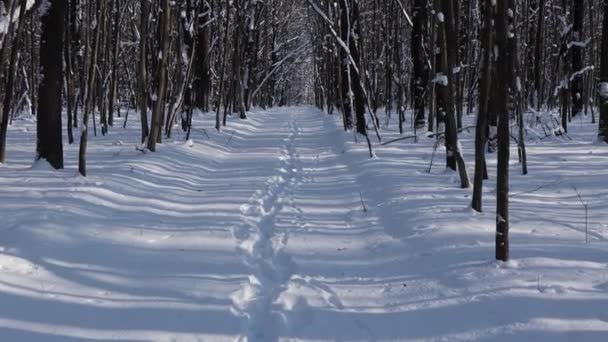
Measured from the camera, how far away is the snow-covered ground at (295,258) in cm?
379

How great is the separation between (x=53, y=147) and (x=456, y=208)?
6713 mm

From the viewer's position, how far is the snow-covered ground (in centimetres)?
379

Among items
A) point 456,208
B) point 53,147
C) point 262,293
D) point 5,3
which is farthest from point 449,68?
point 53,147

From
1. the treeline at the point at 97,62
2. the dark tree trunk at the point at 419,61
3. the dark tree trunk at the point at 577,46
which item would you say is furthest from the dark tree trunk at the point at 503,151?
the dark tree trunk at the point at 419,61

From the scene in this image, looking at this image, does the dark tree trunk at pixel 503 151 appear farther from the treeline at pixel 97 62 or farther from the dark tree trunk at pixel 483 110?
the treeline at pixel 97 62

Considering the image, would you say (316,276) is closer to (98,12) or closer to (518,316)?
(518,316)

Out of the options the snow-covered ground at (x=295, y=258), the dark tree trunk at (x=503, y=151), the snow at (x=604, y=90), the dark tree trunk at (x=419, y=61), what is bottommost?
the snow-covered ground at (x=295, y=258)

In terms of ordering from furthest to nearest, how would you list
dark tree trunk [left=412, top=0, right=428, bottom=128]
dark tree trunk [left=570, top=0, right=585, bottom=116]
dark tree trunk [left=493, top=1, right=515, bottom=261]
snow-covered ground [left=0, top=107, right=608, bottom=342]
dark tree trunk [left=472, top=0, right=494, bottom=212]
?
1. dark tree trunk [left=412, top=0, right=428, bottom=128]
2. dark tree trunk [left=570, top=0, right=585, bottom=116]
3. dark tree trunk [left=472, top=0, right=494, bottom=212]
4. dark tree trunk [left=493, top=1, right=515, bottom=261]
5. snow-covered ground [left=0, top=107, right=608, bottom=342]

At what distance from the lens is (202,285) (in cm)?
462

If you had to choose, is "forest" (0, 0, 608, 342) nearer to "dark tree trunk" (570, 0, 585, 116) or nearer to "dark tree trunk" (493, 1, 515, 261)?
"dark tree trunk" (493, 1, 515, 261)

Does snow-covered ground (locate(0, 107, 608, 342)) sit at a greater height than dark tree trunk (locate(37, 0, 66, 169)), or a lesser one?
lesser

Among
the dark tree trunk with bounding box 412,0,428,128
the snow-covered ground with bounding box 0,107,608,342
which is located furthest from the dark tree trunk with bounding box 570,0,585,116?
the snow-covered ground with bounding box 0,107,608,342

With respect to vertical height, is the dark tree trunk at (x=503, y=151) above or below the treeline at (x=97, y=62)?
below

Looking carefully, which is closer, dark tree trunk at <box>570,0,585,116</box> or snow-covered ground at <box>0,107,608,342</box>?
snow-covered ground at <box>0,107,608,342</box>
